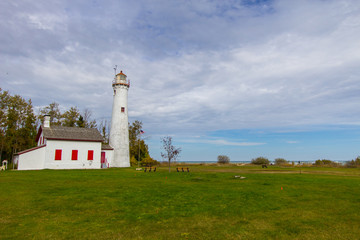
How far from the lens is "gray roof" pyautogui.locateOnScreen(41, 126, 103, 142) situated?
110ft

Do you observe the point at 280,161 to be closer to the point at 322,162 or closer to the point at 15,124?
the point at 322,162

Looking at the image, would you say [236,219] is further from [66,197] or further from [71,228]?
[66,197]

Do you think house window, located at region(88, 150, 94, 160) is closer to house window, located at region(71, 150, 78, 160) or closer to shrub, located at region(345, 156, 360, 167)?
house window, located at region(71, 150, 78, 160)

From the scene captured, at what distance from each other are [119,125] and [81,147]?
7445mm

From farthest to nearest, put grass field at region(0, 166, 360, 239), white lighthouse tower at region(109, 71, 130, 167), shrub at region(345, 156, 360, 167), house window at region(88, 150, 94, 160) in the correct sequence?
shrub at region(345, 156, 360, 167) < white lighthouse tower at region(109, 71, 130, 167) < house window at region(88, 150, 94, 160) < grass field at region(0, 166, 360, 239)

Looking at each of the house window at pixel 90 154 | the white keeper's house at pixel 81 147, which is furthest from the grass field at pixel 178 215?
the house window at pixel 90 154

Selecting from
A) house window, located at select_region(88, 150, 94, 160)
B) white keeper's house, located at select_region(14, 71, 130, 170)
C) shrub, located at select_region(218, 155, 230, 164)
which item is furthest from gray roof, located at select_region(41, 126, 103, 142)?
shrub, located at select_region(218, 155, 230, 164)

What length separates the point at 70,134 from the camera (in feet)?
115

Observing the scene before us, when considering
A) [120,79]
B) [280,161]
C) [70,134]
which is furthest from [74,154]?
[280,161]

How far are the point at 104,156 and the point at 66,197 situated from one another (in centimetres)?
2834

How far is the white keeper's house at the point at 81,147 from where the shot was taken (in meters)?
32.1

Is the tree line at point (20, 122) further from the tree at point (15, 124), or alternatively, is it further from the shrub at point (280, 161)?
the shrub at point (280, 161)

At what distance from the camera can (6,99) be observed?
41656 millimetres

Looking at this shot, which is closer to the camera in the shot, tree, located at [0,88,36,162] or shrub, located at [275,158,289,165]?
tree, located at [0,88,36,162]
